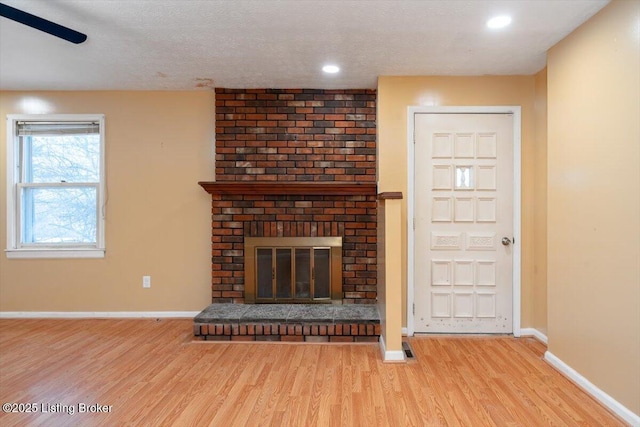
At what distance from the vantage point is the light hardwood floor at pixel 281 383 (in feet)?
6.04

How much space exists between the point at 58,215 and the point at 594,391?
4753 mm

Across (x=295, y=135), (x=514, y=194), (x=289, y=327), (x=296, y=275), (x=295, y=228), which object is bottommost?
(x=289, y=327)

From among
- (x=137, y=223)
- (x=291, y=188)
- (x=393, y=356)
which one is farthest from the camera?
(x=137, y=223)

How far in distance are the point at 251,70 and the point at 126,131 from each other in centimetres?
155

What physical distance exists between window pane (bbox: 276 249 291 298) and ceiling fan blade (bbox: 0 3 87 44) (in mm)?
2245

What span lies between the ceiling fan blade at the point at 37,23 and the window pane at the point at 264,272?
2.16 metres

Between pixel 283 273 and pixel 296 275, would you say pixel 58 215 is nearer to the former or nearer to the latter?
pixel 283 273

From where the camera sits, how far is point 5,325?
10.6 feet

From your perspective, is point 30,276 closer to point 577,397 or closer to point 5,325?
point 5,325

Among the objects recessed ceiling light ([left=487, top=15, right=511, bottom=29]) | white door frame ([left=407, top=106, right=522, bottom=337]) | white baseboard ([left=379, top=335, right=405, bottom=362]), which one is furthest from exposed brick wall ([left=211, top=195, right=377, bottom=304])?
recessed ceiling light ([left=487, top=15, right=511, bottom=29])

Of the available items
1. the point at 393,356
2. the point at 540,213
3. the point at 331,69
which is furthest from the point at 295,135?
the point at 540,213

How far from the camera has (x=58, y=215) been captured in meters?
3.50

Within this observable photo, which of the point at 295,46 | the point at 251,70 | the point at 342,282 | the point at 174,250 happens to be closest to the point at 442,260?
the point at 342,282

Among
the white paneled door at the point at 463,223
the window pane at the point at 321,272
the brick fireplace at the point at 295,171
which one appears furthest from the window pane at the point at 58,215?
the white paneled door at the point at 463,223
